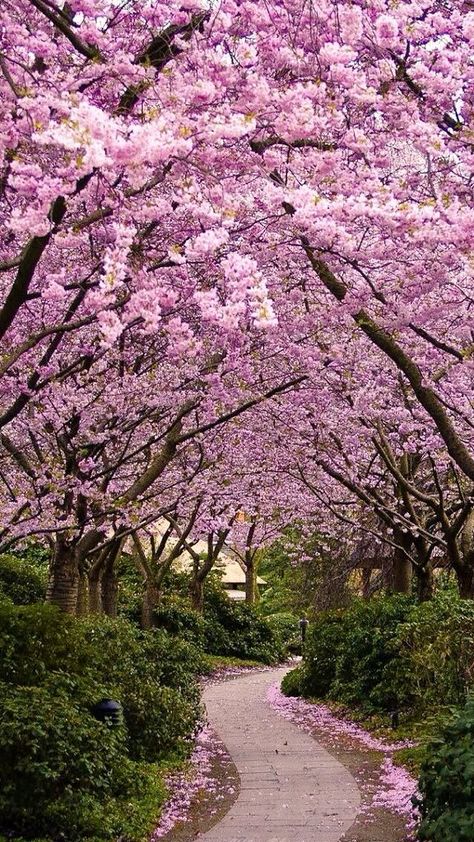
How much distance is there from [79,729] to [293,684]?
33.3ft

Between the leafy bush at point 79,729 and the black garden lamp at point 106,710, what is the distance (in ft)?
0.24

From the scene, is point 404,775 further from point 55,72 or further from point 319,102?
point 55,72

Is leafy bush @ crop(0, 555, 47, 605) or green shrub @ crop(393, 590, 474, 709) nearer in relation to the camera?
green shrub @ crop(393, 590, 474, 709)

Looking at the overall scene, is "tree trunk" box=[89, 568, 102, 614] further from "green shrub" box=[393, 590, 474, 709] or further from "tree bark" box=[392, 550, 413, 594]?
"green shrub" box=[393, 590, 474, 709]

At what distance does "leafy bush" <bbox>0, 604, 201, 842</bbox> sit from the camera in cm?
573

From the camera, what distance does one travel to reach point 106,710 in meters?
7.07

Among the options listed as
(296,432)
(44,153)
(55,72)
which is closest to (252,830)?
(44,153)

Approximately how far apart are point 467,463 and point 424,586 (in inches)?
294

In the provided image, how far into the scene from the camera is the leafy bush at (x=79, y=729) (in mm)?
5730

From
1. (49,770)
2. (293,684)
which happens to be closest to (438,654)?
(49,770)

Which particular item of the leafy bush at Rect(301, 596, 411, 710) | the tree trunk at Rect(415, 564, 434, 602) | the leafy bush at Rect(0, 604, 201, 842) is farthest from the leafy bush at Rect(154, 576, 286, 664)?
→ the leafy bush at Rect(0, 604, 201, 842)

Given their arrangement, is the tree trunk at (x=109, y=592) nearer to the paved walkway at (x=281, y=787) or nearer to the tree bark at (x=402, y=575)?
the paved walkway at (x=281, y=787)

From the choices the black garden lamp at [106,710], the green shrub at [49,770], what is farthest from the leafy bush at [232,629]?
the green shrub at [49,770]

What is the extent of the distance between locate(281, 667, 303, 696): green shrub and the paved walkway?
1.77m
